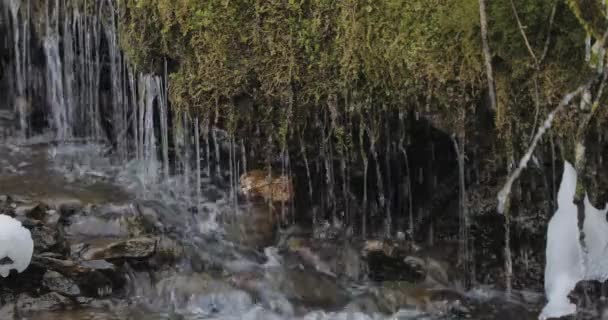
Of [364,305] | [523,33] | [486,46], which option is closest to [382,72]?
[486,46]

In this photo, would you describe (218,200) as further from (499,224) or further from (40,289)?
(499,224)

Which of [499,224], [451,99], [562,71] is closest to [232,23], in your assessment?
[451,99]

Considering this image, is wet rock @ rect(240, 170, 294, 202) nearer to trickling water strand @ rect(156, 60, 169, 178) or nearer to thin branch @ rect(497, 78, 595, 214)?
trickling water strand @ rect(156, 60, 169, 178)

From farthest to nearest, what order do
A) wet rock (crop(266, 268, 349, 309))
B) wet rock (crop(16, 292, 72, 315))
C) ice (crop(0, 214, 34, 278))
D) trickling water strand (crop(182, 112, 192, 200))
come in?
trickling water strand (crop(182, 112, 192, 200)) < wet rock (crop(266, 268, 349, 309)) < wet rock (crop(16, 292, 72, 315)) < ice (crop(0, 214, 34, 278))

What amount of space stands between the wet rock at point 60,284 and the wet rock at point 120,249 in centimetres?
27

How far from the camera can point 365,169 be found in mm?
4996

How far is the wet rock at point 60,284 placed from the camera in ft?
15.0

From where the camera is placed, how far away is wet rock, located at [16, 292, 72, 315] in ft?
14.5

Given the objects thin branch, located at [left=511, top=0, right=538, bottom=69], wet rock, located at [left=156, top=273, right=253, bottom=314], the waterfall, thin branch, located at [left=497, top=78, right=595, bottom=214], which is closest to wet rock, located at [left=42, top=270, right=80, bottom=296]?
wet rock, located at [left=156, top=273, right=253, bottom=314]

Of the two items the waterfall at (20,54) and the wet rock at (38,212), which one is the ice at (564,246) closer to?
the wet rock at (38,212)

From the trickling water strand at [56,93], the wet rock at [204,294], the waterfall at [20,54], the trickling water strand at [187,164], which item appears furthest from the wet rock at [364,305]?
the waterfall at [20,54]

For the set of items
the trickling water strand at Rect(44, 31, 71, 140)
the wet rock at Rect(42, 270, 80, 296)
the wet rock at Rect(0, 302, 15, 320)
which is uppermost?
the trickling water strand at Rect(44, 31, 71, 140)

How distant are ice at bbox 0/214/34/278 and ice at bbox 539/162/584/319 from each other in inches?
133

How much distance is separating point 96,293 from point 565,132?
329 cm
